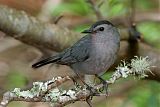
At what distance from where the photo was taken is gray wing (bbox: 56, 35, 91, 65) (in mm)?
3394

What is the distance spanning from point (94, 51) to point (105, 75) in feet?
2.95

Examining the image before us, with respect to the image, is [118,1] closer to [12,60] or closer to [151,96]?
[151,96]

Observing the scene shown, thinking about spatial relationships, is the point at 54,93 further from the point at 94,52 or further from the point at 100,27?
the point at 100,27

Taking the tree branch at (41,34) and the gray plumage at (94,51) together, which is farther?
the tree branch at (41,34)

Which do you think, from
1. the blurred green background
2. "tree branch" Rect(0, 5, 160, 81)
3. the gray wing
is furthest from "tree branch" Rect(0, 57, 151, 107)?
the blurred green background

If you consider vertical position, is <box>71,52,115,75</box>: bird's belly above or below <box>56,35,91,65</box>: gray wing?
below

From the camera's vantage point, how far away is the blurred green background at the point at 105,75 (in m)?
4.30

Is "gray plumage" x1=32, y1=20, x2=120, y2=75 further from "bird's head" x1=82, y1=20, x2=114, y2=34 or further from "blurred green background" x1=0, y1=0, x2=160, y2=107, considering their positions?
"blurred green background" x1=0, y1=0, x2=160, y2=107

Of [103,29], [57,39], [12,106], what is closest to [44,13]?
[12,106]

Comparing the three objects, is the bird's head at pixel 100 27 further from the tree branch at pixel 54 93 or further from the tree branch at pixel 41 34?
the tree branch at pixel 54 93

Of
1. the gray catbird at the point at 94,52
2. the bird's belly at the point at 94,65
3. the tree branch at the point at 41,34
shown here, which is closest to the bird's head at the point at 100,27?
the gray catbird at the point at 94,52

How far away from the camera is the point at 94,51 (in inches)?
135

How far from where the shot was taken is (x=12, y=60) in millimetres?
5680

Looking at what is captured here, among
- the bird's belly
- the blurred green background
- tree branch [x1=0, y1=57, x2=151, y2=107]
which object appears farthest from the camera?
the blurred green background
